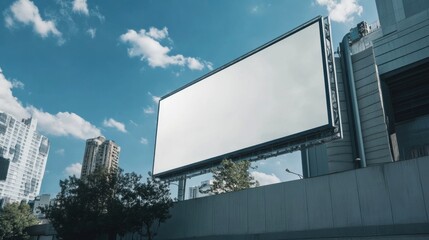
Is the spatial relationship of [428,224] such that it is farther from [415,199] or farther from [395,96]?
[395,96]

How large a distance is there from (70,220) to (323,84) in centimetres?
2400

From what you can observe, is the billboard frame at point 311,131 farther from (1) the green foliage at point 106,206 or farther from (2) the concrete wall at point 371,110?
(2) the concrete wall at point 371,110

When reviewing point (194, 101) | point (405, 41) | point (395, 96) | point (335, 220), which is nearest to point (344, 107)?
point (395, 96)

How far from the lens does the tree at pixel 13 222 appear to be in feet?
167

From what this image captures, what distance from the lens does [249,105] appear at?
29375 mm

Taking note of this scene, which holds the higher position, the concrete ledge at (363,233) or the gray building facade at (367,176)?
the gray building facade at (367,176)

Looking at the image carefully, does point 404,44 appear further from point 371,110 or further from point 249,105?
point 249,105

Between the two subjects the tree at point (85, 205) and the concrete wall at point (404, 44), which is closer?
the tree at point (85, 205)

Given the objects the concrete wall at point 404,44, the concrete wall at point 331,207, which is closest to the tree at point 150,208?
the concrete wall at point 331,207

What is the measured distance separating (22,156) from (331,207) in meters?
186

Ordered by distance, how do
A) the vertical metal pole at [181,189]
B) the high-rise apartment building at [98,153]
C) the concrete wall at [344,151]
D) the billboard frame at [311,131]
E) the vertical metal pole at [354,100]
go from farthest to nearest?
the high-rise apartment building at [98,153] → the concrete wall at [344,151] → the vertical metal pole at [354,100] → the vertical metal pole at [181,189] → the billboard frame at [311,131]

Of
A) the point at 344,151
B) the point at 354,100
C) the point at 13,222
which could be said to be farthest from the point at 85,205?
the point at 354,100

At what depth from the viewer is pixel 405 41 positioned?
4709 centimetres

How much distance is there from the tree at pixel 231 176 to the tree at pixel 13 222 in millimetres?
32544
